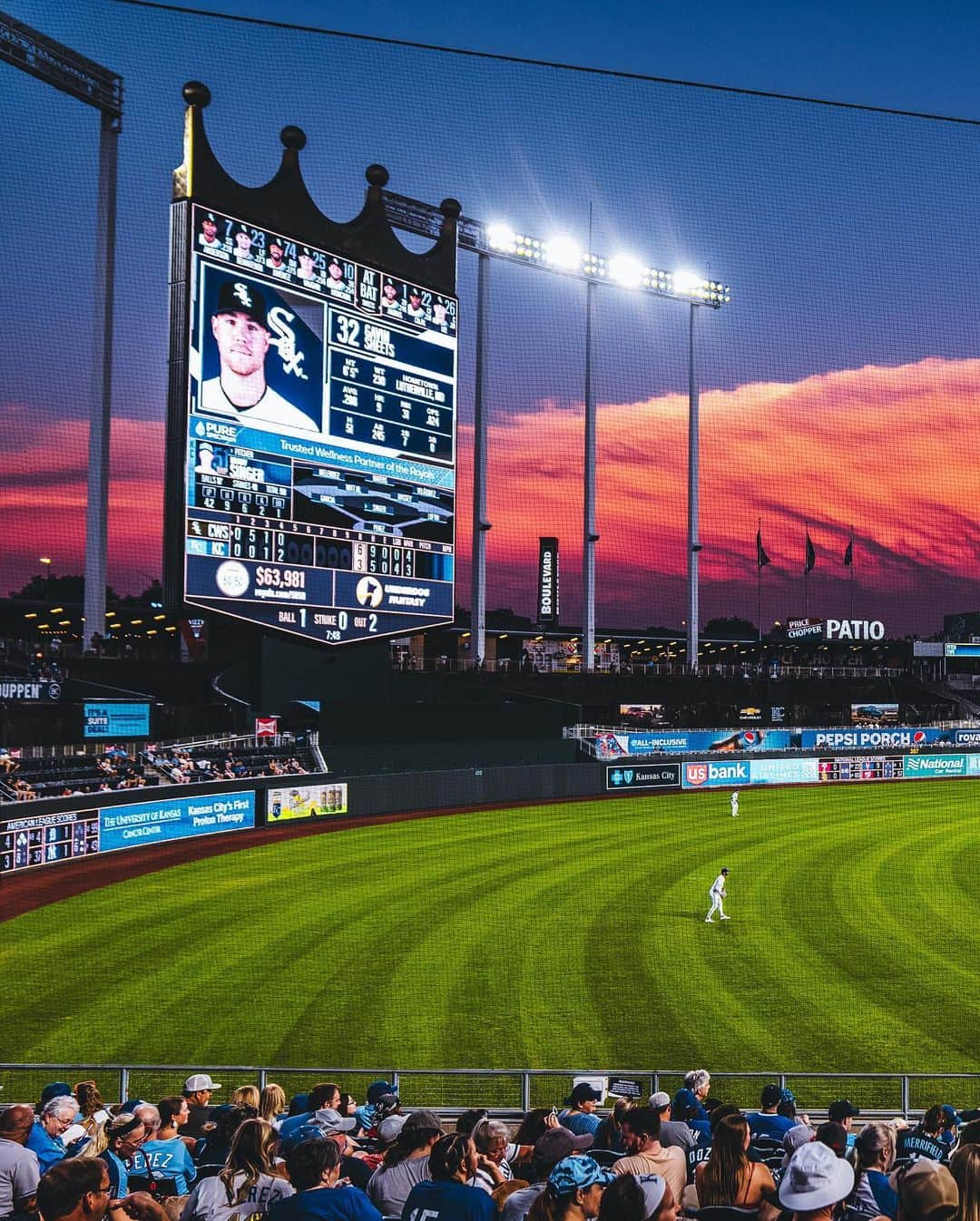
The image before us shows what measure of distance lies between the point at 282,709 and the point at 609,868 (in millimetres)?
15067

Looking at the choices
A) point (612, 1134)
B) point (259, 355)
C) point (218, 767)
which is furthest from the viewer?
point (218, 767)

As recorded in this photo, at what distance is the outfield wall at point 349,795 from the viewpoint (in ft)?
82.0

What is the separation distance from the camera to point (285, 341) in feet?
101

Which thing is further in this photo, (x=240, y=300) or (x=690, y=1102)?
(x=240, y=300)

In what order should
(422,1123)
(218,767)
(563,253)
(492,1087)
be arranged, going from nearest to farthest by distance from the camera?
(422,1123), (492,1087), (218,767), (563,253)

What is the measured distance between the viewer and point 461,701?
1806 inches

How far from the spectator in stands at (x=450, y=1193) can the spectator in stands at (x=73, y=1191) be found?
123cm

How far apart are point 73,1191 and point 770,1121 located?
5.50m

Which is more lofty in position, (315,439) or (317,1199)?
(315,439)

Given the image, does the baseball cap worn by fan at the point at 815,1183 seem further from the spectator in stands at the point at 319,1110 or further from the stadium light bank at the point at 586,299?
the stadium light bank at the point at 586,299

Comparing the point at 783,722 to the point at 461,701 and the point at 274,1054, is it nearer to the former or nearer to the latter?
the point at 461,701

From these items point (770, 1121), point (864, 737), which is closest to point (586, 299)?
point (864, 737)

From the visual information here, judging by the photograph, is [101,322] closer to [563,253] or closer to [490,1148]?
[563,253]

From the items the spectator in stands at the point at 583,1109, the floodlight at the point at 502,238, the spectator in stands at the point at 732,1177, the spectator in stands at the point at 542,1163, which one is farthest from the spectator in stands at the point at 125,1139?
the floodlight at the point at 502,238
